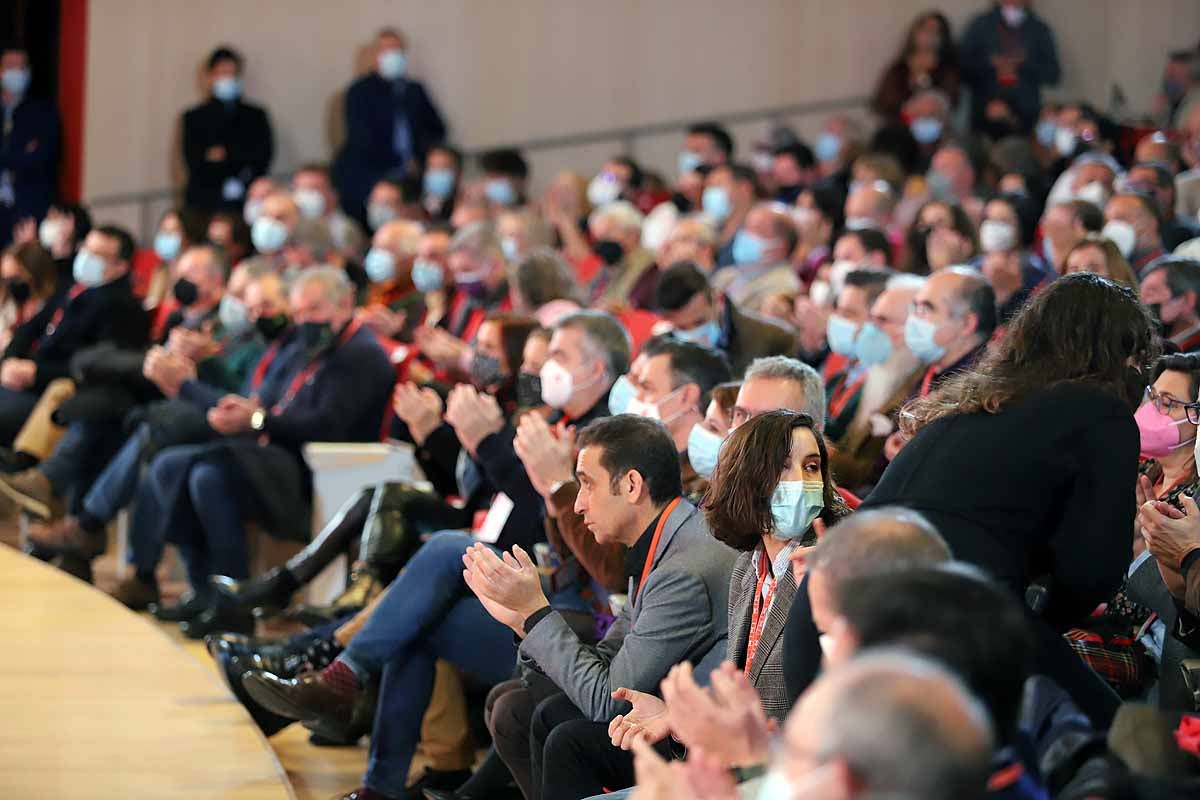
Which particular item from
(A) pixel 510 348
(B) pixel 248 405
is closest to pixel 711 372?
(A) pixel 510 348

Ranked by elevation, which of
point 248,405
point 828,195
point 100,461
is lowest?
point 100,461

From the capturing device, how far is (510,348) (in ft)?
16.9

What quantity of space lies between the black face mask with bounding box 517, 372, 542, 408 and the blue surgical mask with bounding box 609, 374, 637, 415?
308 millimetres

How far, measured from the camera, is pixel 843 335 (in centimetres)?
510

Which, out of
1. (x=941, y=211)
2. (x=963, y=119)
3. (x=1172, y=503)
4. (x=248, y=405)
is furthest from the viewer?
(x=963, y=119)

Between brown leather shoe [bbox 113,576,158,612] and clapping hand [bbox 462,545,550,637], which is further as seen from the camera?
brown leather shoe [bbox 113,576,158,612]

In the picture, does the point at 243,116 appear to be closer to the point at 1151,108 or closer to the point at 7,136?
the point at 7,136

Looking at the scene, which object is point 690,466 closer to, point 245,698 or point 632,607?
point 632,607

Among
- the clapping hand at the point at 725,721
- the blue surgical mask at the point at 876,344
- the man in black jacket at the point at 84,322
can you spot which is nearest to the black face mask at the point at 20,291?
the man in black jacket at the point at 84,322

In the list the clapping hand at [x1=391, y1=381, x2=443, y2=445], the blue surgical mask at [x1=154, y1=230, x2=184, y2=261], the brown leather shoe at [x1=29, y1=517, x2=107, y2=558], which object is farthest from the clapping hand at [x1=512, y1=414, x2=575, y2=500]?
the blue surgical mask at [x1=154, y1=230, x2=184, y2=261]

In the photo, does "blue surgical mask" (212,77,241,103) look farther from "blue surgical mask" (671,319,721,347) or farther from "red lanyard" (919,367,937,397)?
"red lanyard" (919,367,937,397)

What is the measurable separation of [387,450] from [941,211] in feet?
7.73

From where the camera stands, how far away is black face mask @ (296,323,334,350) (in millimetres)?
6102

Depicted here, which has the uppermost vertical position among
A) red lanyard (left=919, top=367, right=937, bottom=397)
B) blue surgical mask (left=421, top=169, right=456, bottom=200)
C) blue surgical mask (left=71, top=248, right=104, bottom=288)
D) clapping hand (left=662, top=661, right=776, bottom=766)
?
clapping hand (left=662, top=661, right=776, bottom=766)
